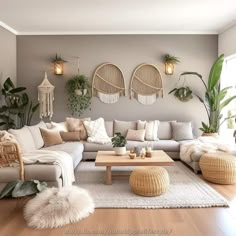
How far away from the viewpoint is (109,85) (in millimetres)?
6395

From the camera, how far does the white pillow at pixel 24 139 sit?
4051 mm

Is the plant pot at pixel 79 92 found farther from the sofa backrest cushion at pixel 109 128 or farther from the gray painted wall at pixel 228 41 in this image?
the gray painted wall at pixel 228 41

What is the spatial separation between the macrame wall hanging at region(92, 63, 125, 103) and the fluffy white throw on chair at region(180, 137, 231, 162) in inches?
84.3

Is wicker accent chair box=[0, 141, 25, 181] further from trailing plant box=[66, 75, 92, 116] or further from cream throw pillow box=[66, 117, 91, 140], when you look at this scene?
trailing plant box=[66, 75, 92, 116]

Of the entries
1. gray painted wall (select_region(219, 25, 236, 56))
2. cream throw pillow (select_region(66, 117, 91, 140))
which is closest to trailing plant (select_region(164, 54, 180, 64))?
gray painted wall (select_region(219, 25, 236, 56))


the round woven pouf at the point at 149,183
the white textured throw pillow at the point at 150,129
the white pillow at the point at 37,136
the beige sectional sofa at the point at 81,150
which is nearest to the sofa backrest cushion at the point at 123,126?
the beige sectional sofa at the point at 81,150

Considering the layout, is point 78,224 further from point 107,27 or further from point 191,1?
point 107,27

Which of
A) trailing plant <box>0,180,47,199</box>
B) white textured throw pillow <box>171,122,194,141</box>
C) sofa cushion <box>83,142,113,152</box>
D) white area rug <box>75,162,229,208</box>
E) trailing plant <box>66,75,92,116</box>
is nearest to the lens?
trailing plant <box>0,180,47,199</box>

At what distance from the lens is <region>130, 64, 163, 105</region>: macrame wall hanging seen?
6.38 meters

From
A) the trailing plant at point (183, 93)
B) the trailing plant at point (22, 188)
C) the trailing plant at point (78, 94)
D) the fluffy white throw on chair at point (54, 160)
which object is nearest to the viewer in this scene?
the trailing plant at point (22, 188)

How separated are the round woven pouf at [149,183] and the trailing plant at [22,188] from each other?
118 cm

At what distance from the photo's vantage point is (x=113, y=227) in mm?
2621

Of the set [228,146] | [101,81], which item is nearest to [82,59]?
[101,81]

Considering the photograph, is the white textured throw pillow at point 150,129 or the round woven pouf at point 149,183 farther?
the white textured throw pillow at point 150,129
